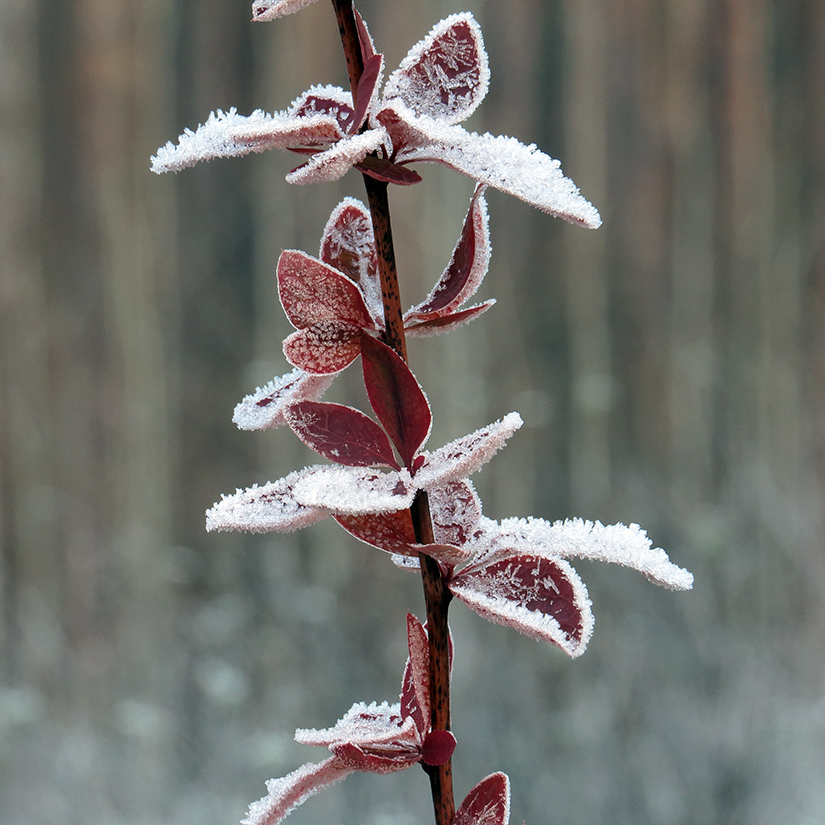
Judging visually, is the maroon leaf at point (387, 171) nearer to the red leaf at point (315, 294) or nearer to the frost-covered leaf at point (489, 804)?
the red leaf at point (315, 294)

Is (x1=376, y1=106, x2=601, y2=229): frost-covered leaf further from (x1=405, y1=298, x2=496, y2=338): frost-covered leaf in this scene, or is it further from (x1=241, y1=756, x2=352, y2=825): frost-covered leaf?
(x1=241, y1=756, x2=352, y2=825): frost-covered leaf

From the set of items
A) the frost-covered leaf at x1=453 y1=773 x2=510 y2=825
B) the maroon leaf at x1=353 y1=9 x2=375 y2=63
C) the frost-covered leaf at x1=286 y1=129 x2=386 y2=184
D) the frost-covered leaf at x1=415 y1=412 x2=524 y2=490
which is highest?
the maroon leaf at x1=353 y1=9 x2=375 y2=63

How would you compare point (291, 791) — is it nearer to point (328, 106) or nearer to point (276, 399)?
point (276, 399)

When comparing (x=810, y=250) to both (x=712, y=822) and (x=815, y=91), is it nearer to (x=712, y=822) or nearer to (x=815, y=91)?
(x=815, y=91)

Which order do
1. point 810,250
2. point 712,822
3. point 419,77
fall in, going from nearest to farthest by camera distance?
point 419,77 → point 712,822 → point 810,250

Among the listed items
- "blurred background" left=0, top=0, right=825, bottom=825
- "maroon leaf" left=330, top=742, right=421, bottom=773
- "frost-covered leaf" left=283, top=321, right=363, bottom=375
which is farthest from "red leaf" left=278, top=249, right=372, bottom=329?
"blurred background" left=0, top=0, right=825, bottom=825

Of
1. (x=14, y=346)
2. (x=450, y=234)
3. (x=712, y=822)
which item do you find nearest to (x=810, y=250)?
(x=450, y=234)

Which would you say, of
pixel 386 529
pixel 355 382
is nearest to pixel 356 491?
pixel 386 529

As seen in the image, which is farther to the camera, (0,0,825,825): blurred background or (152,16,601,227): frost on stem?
(0,0,825,825): blurred background
